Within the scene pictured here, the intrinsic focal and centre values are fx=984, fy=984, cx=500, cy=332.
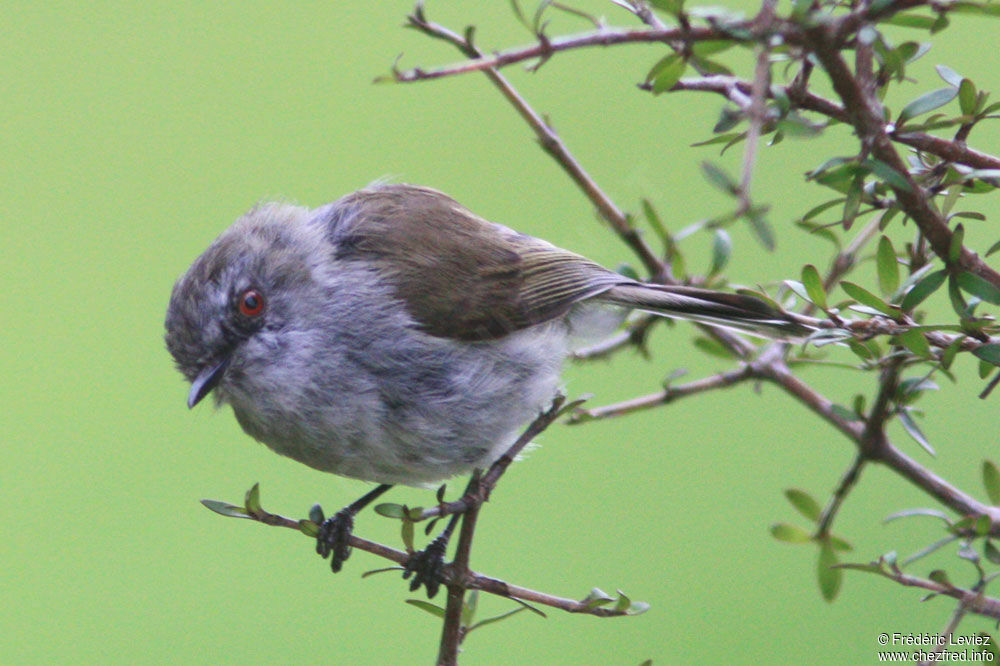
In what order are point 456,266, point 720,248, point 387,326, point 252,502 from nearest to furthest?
1. point 252,502
2. point 720,248
3. point 387,326
4. point 456,266

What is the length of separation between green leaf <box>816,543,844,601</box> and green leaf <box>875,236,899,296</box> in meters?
0.44

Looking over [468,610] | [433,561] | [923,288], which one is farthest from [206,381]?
[923,288]

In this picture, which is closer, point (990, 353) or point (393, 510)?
point (990, 353)

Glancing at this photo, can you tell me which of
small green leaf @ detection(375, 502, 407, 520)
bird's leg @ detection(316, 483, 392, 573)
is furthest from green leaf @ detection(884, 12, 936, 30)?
bird's leg @ detection(316, 483, 392, 573)

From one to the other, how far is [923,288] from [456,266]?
1431 mm

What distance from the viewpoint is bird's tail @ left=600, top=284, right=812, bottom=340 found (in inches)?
70.7

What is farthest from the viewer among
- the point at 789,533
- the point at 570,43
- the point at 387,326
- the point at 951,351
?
the point at 387,326

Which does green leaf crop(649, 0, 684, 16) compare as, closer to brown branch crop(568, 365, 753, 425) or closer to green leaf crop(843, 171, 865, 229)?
green leaf crop(843, 171, 865, 229)

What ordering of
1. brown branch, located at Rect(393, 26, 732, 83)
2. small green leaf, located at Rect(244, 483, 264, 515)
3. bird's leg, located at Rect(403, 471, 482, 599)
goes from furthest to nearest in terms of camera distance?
bird's leg, located at Rect(403, 471, 482, 599), small green leaf, located at Rect(244, 483, 264, 515), brown branch, located at Rect(393, 26, 732, 83)

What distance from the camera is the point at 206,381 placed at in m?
2.22

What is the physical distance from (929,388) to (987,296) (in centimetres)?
31

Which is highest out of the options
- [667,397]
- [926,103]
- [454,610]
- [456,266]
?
[456,266]

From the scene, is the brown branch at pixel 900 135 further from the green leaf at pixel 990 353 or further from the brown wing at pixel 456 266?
the brown wing at pixel 456 266

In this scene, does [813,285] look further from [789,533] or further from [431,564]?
[431,564]
